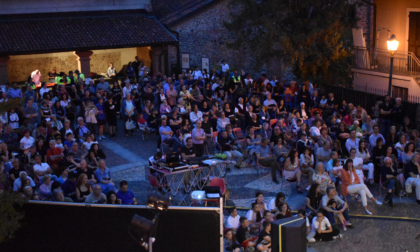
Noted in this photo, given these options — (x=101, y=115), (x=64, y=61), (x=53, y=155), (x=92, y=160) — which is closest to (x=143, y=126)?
(x=101, y=115)

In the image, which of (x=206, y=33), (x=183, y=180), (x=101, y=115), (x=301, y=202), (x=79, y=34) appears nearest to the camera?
(x=301, y=202)

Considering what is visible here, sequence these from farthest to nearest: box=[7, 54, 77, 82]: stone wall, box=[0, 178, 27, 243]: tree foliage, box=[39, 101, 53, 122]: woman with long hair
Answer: box=[7, 54, 77, 82]: stone wall, box=[39, 101, 53, 122]: woman with long hair, box=[0, 178, 27, 243]: tree foliage

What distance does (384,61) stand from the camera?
20234mm

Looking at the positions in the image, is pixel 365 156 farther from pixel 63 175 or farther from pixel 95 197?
pixel 63 175

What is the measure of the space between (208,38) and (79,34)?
19.6 feet

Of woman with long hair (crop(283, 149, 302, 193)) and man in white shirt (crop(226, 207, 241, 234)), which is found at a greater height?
woman with long hair (crop(283, 149, 302, 193))

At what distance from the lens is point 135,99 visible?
57.8 ft

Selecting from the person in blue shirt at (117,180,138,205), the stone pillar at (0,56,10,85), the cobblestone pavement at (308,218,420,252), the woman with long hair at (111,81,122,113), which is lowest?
the cobblestone pavement at (308,218,420,252)

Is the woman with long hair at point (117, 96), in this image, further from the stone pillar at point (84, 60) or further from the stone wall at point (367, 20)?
the stone wall at point (367, 20)

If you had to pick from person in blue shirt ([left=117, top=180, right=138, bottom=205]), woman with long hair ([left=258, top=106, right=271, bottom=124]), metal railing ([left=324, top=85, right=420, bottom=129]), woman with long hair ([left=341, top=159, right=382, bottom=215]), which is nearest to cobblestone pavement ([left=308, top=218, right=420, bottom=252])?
woman with long hair ([left=341, top=159, right=382, bottom=215])

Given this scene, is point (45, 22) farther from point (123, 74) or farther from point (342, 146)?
point (342, 146)

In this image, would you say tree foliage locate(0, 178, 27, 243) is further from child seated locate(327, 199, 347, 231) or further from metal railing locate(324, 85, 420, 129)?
metal railing locate(324, 85, 420, 129)

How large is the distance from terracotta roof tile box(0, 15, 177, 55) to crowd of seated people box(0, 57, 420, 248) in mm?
1988

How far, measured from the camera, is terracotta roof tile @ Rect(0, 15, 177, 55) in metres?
20.3
